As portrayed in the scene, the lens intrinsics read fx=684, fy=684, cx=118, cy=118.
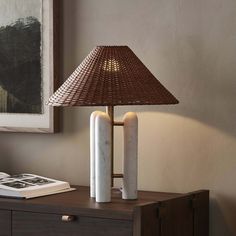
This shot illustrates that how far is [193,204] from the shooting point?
2102 millimetres

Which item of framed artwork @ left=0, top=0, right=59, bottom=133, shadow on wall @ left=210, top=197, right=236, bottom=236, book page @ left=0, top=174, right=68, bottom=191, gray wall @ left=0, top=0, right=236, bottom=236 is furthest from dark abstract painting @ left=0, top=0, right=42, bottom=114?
shadow on wall @ left=210, top=197, right=236, bottom=236

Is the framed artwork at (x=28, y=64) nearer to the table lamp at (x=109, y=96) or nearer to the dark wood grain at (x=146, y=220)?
the table lamp at (x=109, y=96)

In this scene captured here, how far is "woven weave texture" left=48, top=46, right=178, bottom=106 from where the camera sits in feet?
6.42

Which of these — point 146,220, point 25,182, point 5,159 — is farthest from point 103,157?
point 5,159

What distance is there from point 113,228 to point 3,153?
0.85 metres

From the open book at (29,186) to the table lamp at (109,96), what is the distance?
0.18 m

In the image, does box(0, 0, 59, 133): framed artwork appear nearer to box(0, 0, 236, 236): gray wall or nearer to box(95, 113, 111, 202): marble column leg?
box(0, 0, 236, 236): gray wall

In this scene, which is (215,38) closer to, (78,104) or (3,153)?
(78,104)

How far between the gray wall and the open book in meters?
0.20

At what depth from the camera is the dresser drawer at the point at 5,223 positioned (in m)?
2.08

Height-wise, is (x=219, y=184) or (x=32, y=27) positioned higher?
(x=32, y=27)

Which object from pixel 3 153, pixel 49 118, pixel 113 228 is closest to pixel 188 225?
pixel 113 228

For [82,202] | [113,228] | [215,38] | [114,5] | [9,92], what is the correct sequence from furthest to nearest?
[9,92]
[114,5]
[215,38]
[82,202]
[113,228]

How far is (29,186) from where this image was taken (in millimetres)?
2189
